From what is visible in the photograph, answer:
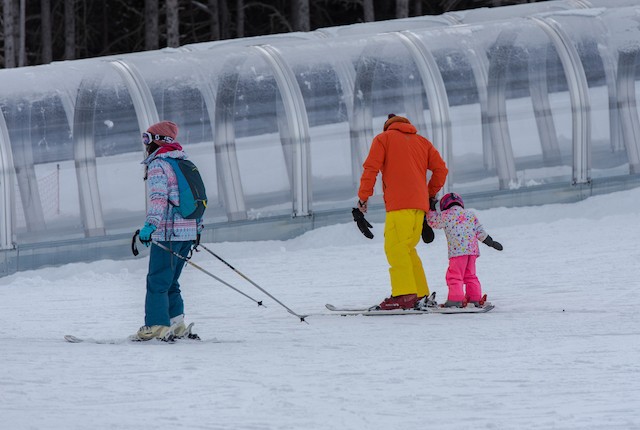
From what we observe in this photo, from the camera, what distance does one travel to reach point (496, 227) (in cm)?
1532

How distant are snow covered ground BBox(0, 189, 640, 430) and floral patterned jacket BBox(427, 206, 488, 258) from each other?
55 cm

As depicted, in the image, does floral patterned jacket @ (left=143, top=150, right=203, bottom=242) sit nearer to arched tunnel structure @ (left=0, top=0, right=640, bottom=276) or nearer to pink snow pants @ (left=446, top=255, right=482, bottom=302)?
pink snow pants @ (left=446, top=255, right=482, bottom=302)

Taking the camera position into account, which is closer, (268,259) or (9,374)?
(9,374)

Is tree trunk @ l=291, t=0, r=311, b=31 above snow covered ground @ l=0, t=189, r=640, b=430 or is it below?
above

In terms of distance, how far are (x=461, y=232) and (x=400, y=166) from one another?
69 centimetres

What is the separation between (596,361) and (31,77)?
31.3ft

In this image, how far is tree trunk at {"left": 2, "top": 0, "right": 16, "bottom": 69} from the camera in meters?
29.9

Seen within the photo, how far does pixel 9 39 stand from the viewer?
30.4m

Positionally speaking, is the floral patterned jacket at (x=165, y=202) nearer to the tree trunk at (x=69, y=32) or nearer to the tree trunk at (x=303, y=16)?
the tree trunk at (x=303, y=16)

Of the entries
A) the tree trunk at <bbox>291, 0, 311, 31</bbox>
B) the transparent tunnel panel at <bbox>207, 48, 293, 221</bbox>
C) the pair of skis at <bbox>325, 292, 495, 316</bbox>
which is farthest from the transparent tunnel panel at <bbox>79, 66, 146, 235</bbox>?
the tree trunk at <bbox>291, 0, 311, 31</bbox>

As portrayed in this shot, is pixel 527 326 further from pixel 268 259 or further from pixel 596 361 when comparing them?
pixel 268 259

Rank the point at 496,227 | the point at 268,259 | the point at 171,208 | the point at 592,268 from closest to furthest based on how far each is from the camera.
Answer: the point at 171,208, the point at 592,268, the point at 268,259, the point at 496,227

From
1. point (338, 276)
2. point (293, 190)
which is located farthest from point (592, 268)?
point (293, 190)

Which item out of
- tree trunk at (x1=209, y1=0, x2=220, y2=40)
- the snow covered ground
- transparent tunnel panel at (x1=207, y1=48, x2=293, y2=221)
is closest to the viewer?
the snow covered ground
